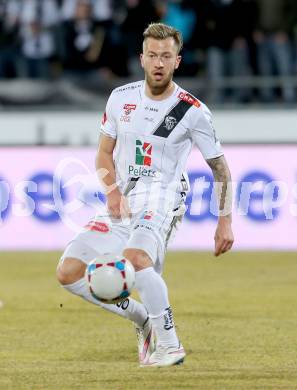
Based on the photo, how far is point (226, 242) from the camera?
7.66 metres

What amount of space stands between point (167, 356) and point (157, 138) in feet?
4.67

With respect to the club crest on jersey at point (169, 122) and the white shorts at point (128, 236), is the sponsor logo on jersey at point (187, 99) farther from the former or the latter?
the white shorts at point (128, 236)

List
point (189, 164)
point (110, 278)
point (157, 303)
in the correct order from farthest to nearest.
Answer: point (189, 164) → point (157, 303) → point (110, 278)

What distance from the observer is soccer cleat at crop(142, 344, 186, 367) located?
7617 millimetres

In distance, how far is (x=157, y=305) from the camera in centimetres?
759

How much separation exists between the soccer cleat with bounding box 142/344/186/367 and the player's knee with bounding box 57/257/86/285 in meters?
0.69

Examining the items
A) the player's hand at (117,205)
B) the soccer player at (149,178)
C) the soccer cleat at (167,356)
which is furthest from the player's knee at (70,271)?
the soccer cleat at (167,356)

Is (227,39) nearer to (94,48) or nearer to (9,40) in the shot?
(94,48)

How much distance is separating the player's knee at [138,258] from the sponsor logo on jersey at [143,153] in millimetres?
616

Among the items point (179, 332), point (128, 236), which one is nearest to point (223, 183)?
point (128, 236)

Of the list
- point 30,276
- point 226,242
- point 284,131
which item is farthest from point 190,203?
point 226,242

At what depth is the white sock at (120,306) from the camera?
7730 mm

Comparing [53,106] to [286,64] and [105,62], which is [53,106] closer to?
[105,62]

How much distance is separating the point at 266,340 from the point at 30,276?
5327mm
